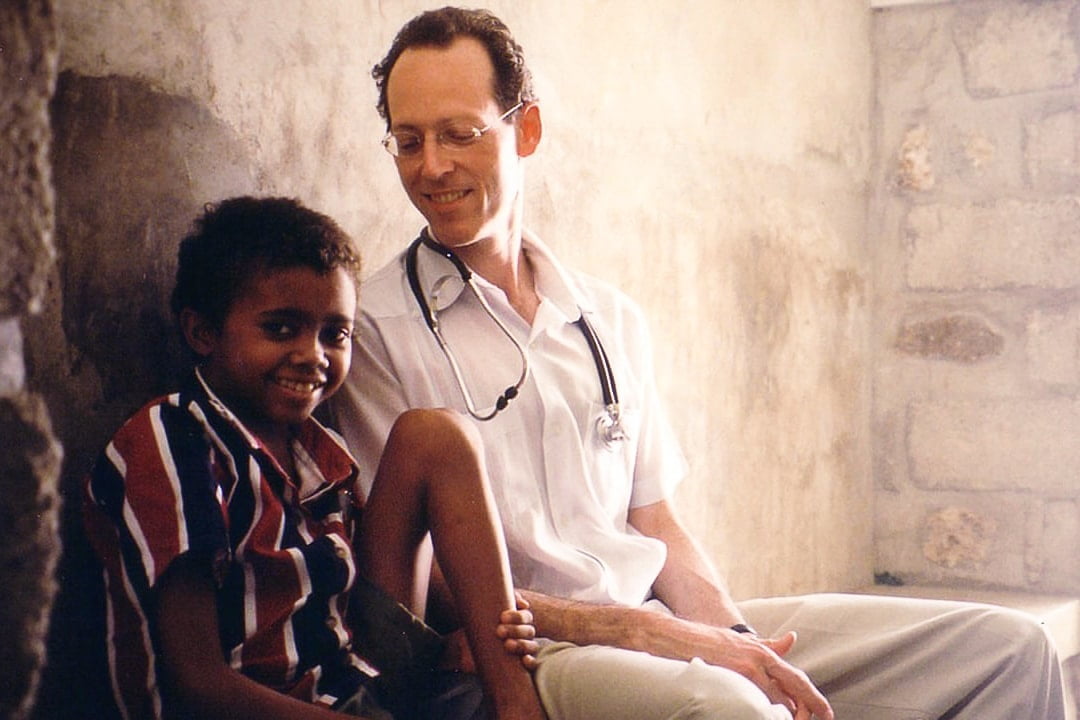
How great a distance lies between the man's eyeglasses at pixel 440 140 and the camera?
1.67 metres

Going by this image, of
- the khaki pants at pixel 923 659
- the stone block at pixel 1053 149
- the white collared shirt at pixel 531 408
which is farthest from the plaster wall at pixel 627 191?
the khaki pants at pixel 923 659

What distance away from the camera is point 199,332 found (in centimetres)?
142

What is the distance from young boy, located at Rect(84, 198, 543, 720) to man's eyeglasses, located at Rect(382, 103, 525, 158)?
23cm

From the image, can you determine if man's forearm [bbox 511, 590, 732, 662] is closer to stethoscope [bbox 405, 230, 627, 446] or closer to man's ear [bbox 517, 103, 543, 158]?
stethoscope [bbox 405, 230, 627, 446]

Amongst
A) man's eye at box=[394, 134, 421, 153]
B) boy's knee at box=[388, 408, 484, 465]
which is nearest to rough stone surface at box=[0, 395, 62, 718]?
boy's knee at box=[388, 408, 484, 465]

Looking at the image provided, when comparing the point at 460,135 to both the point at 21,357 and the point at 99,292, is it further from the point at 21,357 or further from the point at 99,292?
the point at 21,357

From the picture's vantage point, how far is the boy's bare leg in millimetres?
1407

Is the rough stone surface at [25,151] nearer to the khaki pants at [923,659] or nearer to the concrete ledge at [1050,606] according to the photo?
the khaki pants at [923,659]

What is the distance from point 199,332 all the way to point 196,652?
349mm

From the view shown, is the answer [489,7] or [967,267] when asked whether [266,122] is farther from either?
[967,267]

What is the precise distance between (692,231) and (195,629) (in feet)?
5.49

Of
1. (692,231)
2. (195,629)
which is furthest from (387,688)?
(692,231)

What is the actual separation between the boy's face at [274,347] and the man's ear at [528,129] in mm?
462

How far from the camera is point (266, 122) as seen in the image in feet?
5.49
